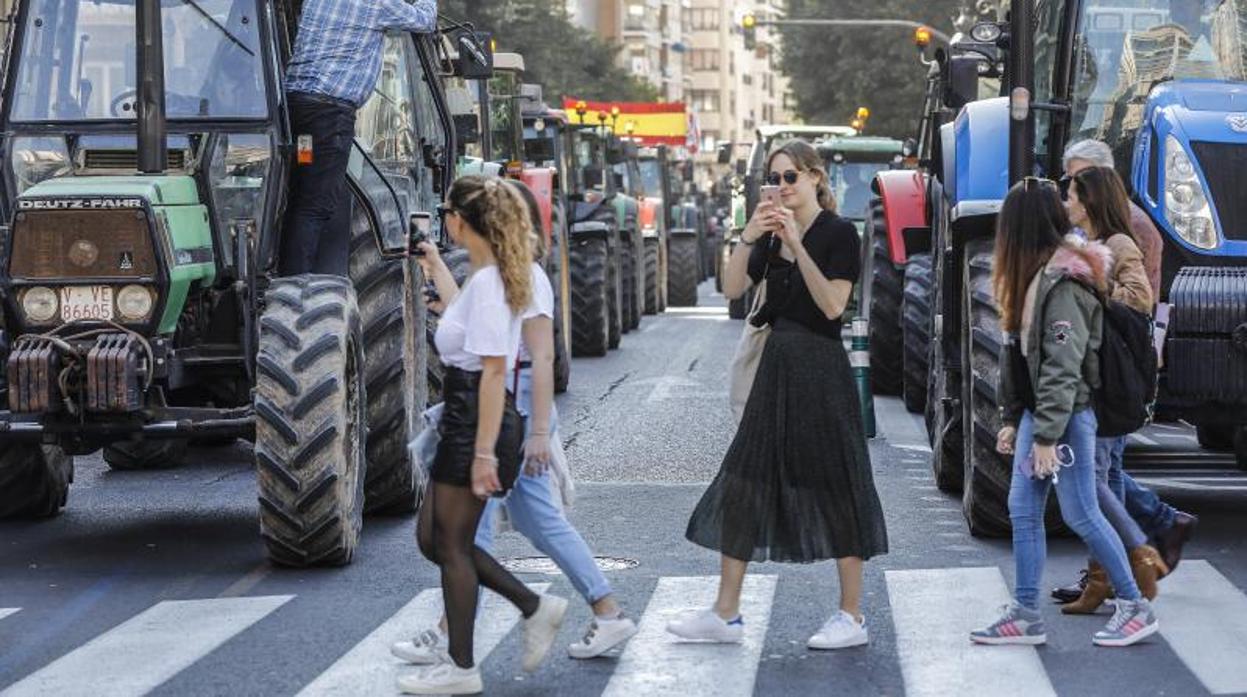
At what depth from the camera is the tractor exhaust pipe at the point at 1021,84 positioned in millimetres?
12086

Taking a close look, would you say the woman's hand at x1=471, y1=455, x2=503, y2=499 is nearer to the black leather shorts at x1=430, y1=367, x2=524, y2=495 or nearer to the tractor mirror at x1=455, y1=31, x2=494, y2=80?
the black leather shorts at x1=430, y1=367, x2=524, y2=495

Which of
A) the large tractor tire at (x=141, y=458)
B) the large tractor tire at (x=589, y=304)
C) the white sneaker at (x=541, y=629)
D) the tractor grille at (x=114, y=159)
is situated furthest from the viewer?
the large tractor tire at (x=589, y=304)

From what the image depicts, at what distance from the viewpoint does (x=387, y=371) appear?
12211mm

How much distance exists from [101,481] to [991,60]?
5.63 m


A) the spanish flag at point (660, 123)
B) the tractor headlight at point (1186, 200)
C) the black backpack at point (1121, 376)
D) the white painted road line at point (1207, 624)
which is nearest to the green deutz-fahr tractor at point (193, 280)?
the black backpack at point (1121, 376)

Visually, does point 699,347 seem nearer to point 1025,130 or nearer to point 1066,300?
point 1025,130

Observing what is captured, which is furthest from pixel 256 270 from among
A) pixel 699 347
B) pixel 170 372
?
pixel 699 347

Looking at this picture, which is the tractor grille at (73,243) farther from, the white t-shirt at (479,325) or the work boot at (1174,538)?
the work boot at (1174,538)

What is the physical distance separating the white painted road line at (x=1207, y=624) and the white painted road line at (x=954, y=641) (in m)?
0.55

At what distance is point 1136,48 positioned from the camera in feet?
41.6

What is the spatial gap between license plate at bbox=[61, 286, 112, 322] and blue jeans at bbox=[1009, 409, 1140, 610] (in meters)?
4.00

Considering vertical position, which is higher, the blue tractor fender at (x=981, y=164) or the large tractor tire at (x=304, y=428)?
the blue tractor fender at (x=981, y=164)

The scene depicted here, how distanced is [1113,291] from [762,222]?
145 centimetres

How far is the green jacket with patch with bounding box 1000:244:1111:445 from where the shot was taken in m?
9.02
